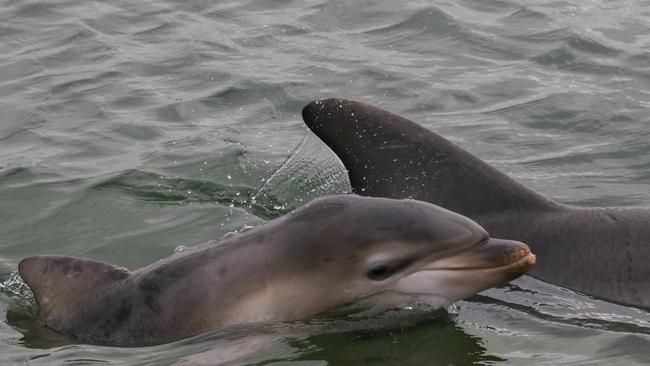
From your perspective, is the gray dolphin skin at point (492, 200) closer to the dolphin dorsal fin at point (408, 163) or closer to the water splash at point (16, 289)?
the dolphin dorsal fin at point (408, 163)

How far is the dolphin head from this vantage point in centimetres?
597

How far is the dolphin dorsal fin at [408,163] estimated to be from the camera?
7547mm

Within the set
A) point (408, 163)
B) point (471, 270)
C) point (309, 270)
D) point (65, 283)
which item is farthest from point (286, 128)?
point (471, 270)

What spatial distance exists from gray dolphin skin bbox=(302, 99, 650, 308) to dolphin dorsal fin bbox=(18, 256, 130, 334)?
5.65 feet

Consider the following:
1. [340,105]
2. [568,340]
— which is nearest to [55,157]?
[340,105]

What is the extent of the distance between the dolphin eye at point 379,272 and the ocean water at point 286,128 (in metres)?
0.25

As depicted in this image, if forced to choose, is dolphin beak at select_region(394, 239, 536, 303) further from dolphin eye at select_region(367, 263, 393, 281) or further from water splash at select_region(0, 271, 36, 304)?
water splash at select_region(0, 271, 36, 304)

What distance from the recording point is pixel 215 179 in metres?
10.4

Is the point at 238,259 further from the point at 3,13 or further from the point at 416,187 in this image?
the point at 3,13

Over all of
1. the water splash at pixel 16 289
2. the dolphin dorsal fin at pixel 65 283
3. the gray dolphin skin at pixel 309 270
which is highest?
the gray dolphin skin at pixel 309 270

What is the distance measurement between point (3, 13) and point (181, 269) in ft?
37.7

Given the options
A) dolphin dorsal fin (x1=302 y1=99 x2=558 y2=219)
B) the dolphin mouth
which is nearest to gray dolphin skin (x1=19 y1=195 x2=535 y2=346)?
the dolphin mouth

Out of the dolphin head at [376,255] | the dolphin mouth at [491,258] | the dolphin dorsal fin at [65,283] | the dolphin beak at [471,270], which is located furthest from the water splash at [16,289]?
the dolphin mouth at [491,258]

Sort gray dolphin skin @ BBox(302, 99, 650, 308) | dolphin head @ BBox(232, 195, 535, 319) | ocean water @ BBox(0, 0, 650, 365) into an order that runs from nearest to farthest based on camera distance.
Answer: dolphin head @ BBox(232, 195, 535, 319) < ocean water @ BBox(0, 0, 650, 365) < gray dolphin skin @ BBox(302, 99, 650, 308)
